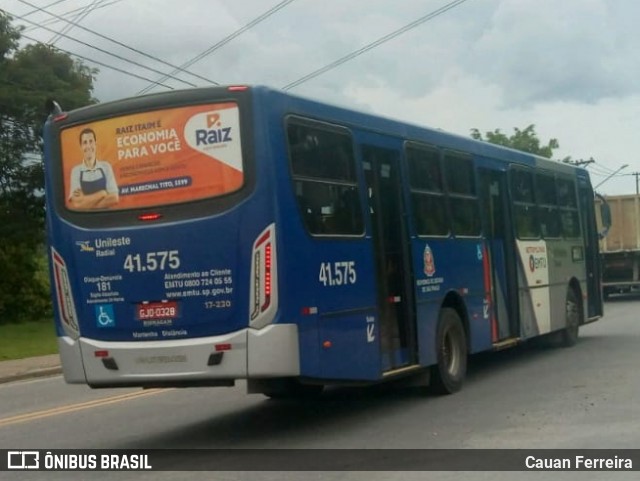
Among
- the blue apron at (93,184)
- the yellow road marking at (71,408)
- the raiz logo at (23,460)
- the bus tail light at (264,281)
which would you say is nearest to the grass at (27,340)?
the yellow road marking at (71,408)

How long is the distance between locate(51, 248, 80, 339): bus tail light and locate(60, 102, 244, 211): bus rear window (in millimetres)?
552

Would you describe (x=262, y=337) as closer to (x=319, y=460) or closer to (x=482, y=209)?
(x=319, y=460)

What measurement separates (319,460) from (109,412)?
4.61m

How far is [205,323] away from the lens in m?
9.45

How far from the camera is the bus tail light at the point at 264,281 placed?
927cm

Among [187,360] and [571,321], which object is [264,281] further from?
[571,321]

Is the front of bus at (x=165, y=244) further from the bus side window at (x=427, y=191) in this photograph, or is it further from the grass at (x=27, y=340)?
the grass at (x=27, y=340)

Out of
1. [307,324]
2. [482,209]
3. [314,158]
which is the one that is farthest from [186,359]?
[482,209]

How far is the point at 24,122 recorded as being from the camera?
28016 millimetres

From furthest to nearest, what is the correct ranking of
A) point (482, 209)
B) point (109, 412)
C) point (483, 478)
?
point (482, 209)
point (109, 412)
point (483, 478)

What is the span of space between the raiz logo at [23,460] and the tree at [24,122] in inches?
→ 732

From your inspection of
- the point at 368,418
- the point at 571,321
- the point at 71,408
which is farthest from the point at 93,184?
the point at 571,321

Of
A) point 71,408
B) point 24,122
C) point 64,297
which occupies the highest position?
point 24,122

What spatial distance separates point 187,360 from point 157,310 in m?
0.54
